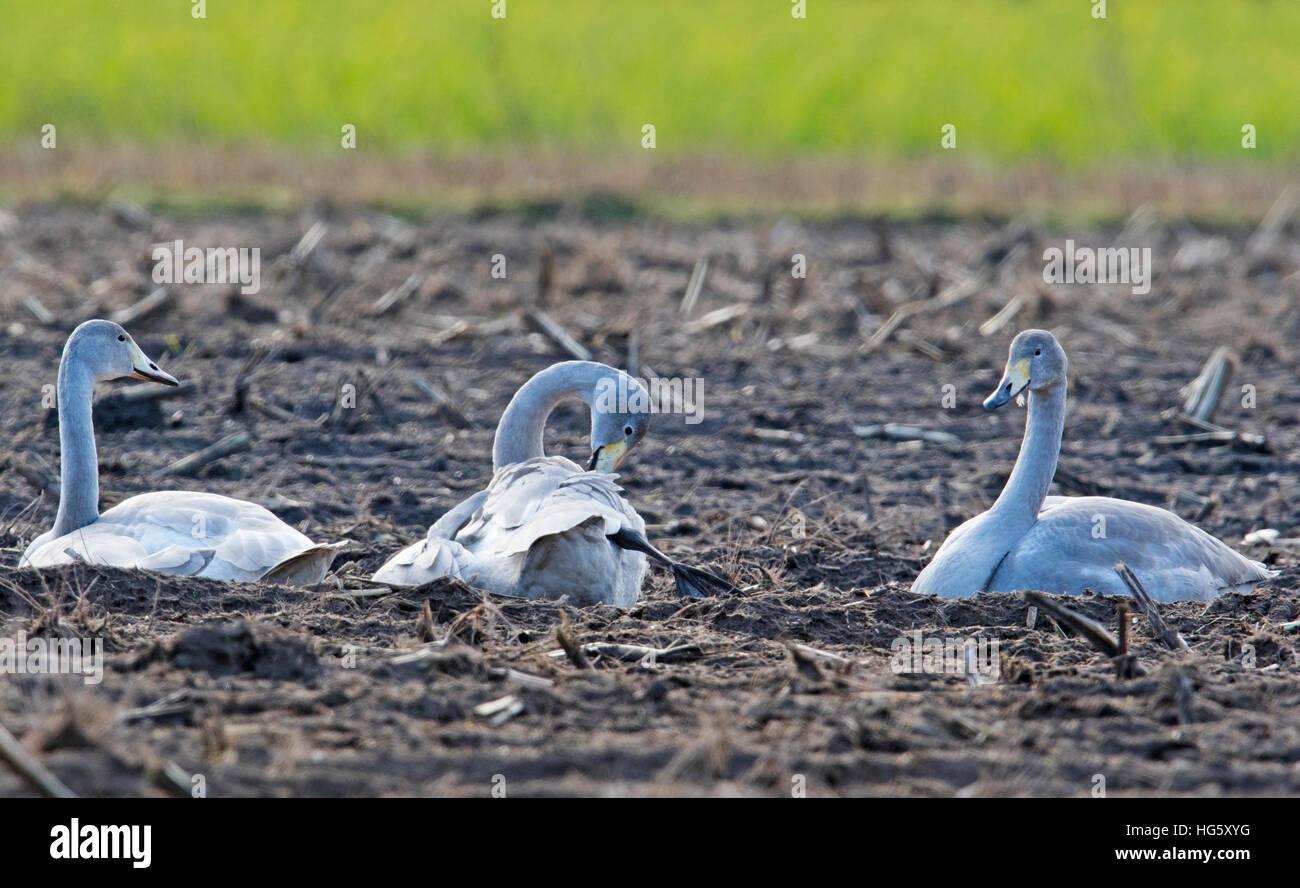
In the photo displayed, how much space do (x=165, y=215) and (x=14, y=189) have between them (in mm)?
2129

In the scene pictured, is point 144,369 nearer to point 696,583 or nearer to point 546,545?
point 546,545

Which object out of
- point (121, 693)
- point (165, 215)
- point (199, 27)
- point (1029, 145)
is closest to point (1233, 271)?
point (1029, 145)

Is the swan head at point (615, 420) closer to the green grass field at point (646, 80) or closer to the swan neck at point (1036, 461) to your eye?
the swan neck at point (1036, 461)

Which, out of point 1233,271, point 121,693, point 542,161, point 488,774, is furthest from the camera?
point 542,161

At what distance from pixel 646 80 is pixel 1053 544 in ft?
59.5

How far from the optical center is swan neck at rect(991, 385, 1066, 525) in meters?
6.67

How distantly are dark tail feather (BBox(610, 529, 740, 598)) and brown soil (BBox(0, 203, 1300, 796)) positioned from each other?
186 millimetres

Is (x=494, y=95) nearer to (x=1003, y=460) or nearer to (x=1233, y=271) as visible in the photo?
(x=1233, y=271)

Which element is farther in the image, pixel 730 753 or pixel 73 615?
pixel 73 615

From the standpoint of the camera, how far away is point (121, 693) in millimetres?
4555

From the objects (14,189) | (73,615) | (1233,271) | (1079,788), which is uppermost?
(14,189)

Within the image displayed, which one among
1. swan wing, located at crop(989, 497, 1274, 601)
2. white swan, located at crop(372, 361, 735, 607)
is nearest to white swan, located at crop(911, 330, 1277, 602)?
swan wing, located at crop(989, 497, 1274, 601)

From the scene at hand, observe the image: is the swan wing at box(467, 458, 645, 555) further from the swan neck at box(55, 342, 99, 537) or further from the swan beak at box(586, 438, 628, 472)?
the swan neck at box(55, 342, 99, 537)

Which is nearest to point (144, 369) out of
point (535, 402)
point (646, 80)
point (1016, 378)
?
point (535, 402)
